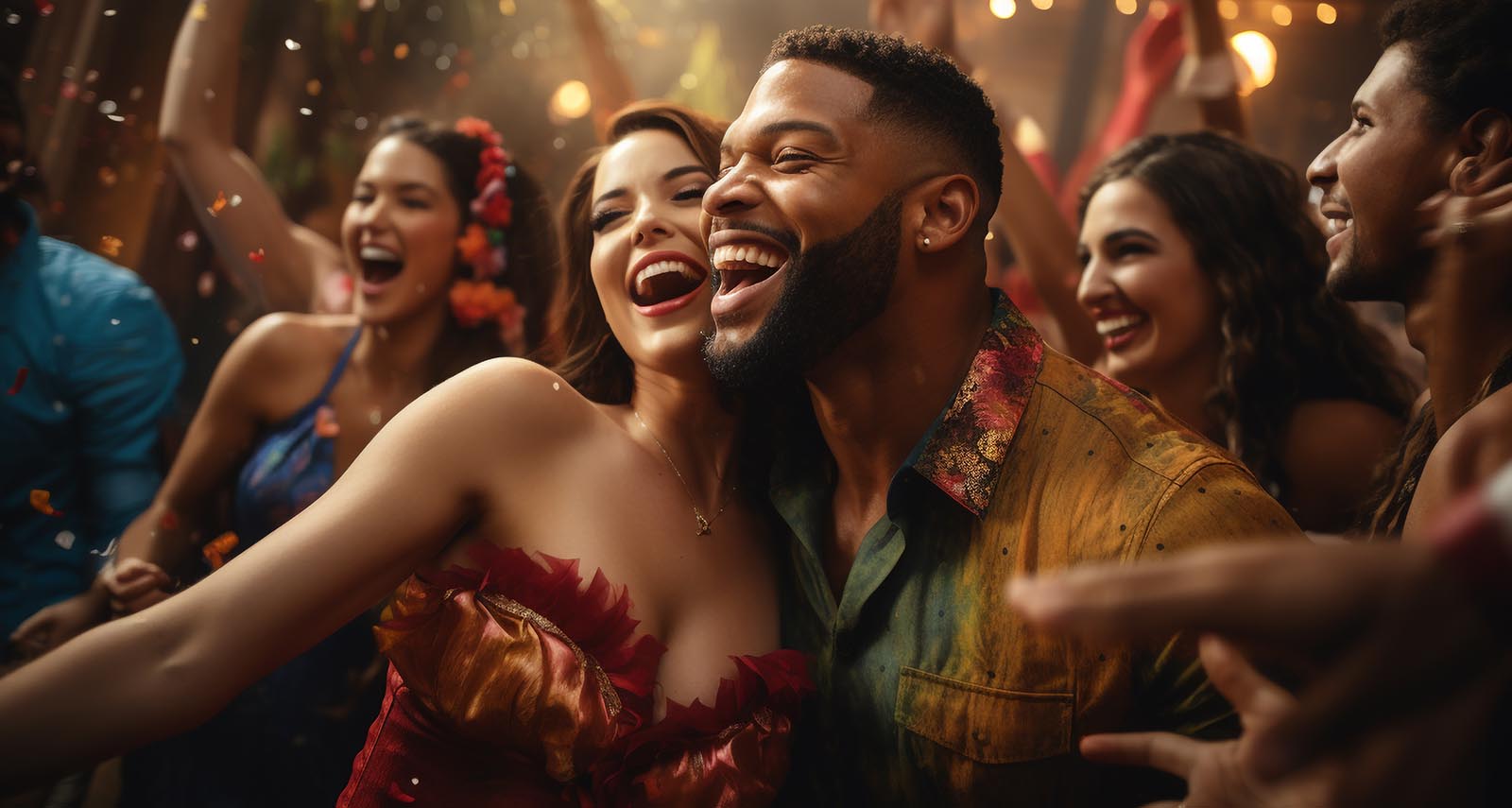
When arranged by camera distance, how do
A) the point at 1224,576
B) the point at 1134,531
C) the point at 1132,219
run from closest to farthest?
the point at 1224,576
the point at 1134,531
the point at 1132,219

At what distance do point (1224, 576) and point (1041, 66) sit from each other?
20.5 feet

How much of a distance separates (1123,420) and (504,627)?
3.46ft

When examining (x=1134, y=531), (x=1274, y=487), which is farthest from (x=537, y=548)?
(x=1274, y=487)

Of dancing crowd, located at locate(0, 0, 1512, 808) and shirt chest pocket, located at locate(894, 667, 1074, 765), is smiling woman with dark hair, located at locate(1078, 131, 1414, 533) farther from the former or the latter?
shirt chest pocket, located at locate(894, 667, 1074, 765)

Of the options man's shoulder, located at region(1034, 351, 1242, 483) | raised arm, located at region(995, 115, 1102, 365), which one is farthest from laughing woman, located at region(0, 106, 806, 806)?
raised arm, located at region(995, 115, 1102, 365)

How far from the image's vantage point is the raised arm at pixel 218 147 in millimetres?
2715

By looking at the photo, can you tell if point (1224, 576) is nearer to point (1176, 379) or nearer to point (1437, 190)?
point (1437, 190)

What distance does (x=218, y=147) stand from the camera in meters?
2.78

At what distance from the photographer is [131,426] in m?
2.51

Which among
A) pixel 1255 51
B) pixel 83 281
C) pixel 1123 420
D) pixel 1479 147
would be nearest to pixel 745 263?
pixel 1123 420

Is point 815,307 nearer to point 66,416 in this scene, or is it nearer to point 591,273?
point 591,273

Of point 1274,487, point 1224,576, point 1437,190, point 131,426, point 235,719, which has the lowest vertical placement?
point 235,719

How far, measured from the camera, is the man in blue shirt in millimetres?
2334

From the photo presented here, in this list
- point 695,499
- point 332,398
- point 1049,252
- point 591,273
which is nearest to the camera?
point 695,499
